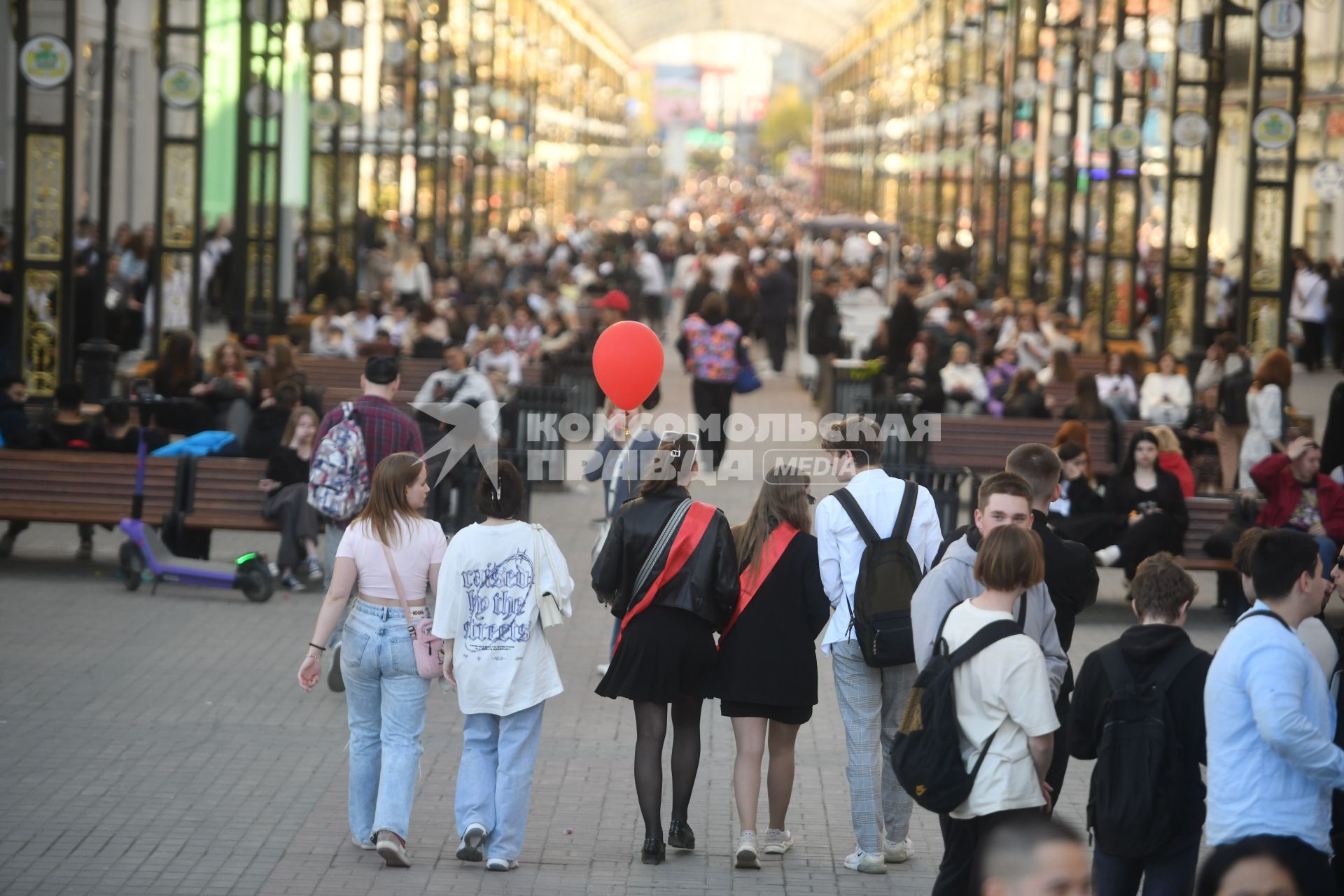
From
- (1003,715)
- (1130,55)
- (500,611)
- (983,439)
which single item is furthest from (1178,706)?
(1130,55)

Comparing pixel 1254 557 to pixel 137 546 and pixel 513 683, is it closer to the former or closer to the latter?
pixel 513 683

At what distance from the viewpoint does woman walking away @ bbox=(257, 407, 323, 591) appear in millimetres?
12078

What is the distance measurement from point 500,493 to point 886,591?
1484mm

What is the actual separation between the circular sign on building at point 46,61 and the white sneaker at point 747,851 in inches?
487

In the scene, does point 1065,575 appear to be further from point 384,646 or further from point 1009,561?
→ point 384,646

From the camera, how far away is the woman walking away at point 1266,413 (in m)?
14.6

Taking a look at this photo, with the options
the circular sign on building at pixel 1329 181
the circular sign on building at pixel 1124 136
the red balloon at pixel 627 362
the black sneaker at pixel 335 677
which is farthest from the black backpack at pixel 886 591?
the circular sign on building at pixel 1124 136

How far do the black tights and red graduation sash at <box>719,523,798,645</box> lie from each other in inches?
13.4

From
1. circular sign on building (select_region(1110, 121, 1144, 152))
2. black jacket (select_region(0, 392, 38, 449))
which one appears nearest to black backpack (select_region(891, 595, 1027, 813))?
black jacket (select_region(0, 392, 38, 449))

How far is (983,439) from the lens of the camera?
15703 millimetres

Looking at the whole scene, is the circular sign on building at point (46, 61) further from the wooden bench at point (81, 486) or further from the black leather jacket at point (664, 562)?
the black leather jacket at point (664, 562)

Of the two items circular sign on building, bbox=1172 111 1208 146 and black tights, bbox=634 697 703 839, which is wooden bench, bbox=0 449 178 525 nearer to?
black tights, bbox=634 697 703 839

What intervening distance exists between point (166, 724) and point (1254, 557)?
555cm

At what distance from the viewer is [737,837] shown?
747 cm
